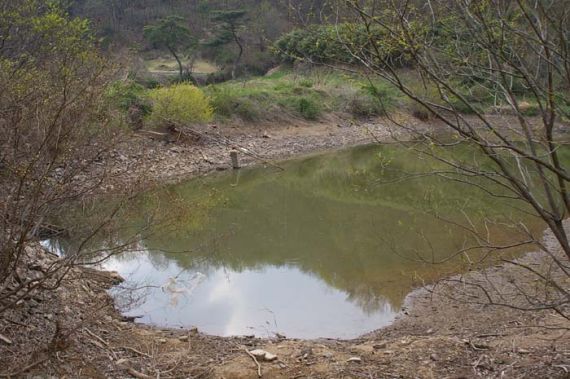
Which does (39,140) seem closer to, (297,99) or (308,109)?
(308,109)

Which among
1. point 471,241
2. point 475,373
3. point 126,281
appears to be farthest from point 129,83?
point 475,373

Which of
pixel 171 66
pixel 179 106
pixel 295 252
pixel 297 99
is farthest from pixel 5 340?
pixel 171 66

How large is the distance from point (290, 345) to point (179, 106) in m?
15.4

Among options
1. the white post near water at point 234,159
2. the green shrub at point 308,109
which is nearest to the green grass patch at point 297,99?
the green shrub at point 308,109

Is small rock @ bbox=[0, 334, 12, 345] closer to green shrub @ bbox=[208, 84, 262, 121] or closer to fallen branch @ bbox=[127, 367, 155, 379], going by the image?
fallen branch @ bbox=[127, 367, 155, 379]

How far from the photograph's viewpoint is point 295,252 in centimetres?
1093

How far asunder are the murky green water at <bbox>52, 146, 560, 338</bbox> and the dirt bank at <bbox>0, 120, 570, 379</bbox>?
55 cm

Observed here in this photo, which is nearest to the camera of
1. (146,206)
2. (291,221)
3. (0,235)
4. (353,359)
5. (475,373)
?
(0,235)

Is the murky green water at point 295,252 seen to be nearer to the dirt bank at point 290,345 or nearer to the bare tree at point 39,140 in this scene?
the dirt bank at point 290,345

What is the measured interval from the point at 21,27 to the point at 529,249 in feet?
31.0

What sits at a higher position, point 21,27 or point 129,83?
point 21,27

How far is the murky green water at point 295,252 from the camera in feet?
25.9

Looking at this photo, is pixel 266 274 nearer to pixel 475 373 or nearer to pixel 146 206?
pixel 146 206

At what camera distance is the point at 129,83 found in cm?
1975
